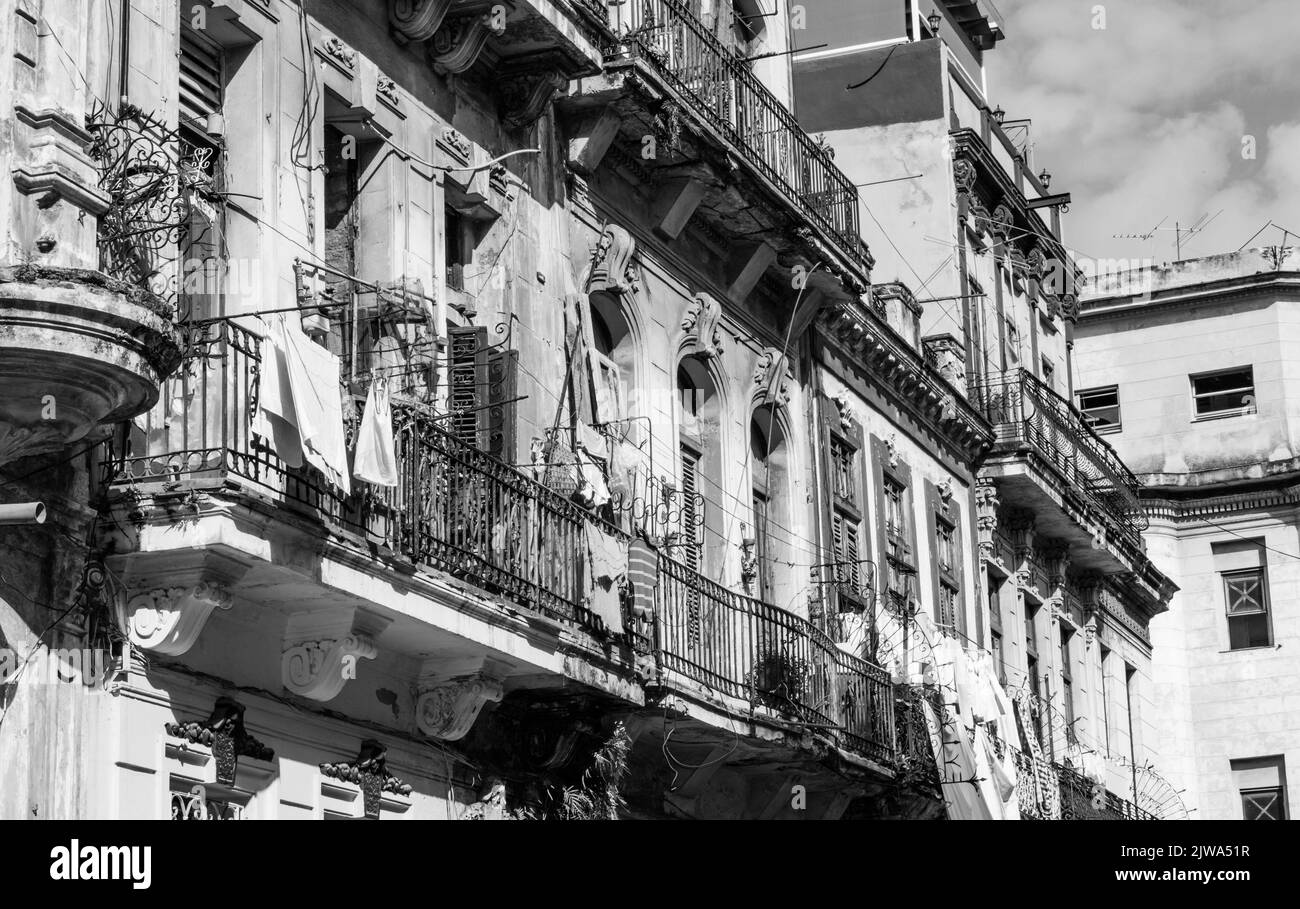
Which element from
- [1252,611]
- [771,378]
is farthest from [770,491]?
[1252,611]

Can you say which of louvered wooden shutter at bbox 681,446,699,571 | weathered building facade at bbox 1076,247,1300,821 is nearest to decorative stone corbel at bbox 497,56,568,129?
louvered wooden shutter at bbox 681,446,699,571

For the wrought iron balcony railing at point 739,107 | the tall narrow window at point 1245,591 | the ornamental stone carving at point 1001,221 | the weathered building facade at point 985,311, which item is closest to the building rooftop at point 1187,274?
the tall narrow window at point 1245,591

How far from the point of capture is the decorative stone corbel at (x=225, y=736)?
12.9m

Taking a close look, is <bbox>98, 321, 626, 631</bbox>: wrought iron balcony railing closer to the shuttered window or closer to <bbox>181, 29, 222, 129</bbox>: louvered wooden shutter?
the shuttered window

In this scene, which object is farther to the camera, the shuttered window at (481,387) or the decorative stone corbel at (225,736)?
the shuttered window at (481,387)

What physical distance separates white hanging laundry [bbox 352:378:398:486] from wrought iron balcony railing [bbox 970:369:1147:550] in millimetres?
15750

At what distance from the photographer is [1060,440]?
31438 millimetres

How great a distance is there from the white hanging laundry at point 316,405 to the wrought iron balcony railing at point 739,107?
5943 mm

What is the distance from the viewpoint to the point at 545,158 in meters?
18.2

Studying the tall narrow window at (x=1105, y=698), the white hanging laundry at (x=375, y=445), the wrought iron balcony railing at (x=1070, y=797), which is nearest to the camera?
the white hanging laundry at (x=375, y=445)

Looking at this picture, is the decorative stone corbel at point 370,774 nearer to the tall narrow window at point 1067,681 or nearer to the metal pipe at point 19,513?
the metal pipe at point 19,513

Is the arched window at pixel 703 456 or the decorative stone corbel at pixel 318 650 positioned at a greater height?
the arched window at pixel 703 456
